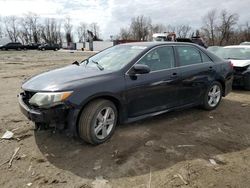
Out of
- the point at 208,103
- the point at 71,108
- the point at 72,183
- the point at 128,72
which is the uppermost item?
the point at 128,72

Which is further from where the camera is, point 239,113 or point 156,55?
point 239,113

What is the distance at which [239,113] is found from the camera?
19.0 ft

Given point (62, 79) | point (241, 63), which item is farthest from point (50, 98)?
point (241, 63)

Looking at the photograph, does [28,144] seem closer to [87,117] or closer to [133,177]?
[87,117]

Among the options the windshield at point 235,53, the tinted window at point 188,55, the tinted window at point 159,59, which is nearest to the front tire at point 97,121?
the tinted window at point 159,59

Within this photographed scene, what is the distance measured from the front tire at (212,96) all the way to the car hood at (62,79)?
2.68 metres

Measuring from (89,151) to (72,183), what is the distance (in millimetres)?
766

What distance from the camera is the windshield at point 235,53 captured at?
8.73m

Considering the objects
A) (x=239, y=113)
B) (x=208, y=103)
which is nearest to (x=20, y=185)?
(x=208, y=103)

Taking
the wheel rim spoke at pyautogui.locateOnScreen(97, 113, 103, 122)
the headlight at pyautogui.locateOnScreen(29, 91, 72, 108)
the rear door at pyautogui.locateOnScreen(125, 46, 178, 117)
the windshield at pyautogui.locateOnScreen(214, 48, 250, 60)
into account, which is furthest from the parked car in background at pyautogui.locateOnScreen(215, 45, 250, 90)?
the headlight at pyautogui.locateOnScreen(29, 91, 72, 108)

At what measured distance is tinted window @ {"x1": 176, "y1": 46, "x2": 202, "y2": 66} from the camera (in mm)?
5132

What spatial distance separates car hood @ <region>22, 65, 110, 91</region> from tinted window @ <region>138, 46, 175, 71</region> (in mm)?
866

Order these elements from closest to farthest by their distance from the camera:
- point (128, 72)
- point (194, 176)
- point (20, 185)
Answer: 1. point (20, 185)
2. point (194, 176)
3. point (128, 72)

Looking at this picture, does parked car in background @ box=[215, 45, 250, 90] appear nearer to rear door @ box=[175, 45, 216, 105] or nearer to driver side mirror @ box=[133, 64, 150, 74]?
rear door @ box=[175, 45, 216, 105]
